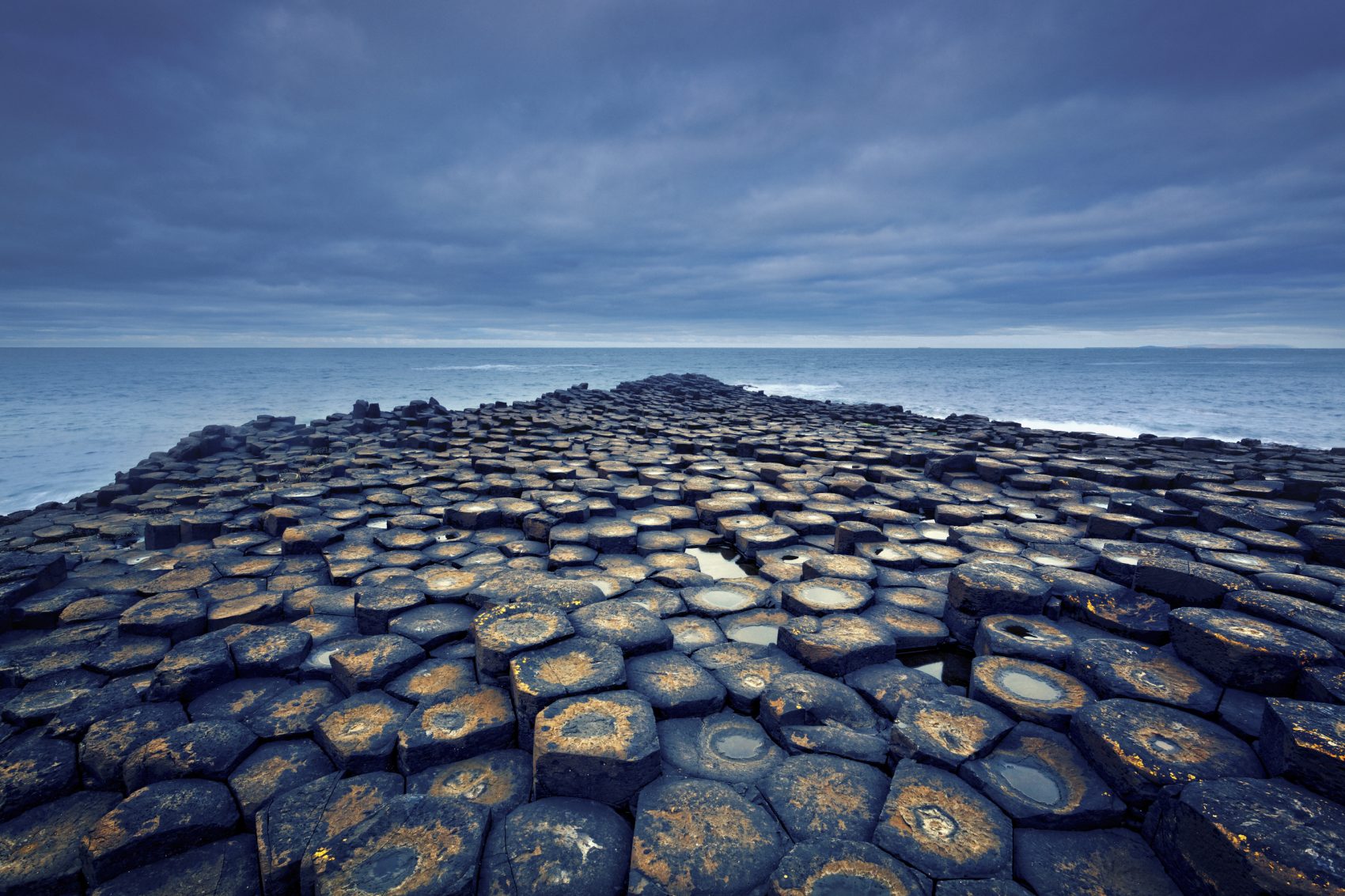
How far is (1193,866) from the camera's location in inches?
68.8

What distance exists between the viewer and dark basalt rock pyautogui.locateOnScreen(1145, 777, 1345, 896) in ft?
5.20

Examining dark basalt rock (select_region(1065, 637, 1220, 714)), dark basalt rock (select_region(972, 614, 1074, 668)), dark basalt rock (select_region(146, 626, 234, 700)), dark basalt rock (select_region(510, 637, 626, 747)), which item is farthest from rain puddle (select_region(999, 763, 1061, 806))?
dark basalt rock (select_region(146, 626, 234, 700))

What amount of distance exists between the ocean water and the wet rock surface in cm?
1381

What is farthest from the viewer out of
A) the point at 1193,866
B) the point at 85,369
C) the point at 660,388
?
the point at 85,369

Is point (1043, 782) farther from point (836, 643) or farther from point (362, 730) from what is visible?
point (362, 730)

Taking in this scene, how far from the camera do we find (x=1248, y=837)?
1.66 metres

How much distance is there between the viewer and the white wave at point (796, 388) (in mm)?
38062

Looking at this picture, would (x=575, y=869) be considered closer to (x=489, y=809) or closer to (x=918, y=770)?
(x=489, y=809)

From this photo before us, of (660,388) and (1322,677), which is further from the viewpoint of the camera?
(660,388)

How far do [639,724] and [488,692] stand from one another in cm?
87

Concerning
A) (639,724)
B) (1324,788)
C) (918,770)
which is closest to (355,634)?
(639,724)

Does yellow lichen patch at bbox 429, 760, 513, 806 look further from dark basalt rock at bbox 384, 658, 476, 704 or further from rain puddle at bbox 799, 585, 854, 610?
rain puddle at bbox 799, 585, 854, 610

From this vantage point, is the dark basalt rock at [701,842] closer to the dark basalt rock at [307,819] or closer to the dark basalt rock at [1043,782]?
the dark basalt rock at [1043,782]

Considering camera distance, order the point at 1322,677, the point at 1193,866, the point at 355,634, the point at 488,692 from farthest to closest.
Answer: the point at 355,634 < the point at 488,692 < the point at 1322,677 < the point at 1193,866
